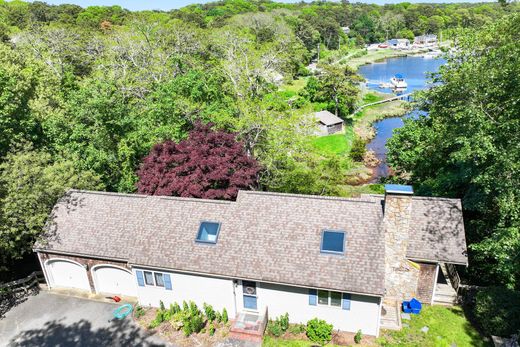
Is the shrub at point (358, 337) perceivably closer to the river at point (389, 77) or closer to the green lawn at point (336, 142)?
the river at point (389, 77)

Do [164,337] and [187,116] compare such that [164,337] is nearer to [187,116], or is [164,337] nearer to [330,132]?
[187,116]

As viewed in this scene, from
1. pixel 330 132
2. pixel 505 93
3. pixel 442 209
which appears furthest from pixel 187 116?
pixel 330 132

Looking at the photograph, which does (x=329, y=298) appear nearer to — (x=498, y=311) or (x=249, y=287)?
(x=249, y=287)

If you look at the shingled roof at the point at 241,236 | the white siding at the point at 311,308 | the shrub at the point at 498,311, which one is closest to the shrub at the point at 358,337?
the white siding at the point at 311,308

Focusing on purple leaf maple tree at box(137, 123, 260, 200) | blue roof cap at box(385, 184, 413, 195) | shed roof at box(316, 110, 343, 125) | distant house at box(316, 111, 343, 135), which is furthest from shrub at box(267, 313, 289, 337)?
shed roof at box(316, 110, 343, 125)

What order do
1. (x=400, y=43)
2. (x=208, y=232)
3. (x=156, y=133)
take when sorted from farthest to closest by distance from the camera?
(x=400, y=43)
(x=156, y=133)
(x=208, y=232)

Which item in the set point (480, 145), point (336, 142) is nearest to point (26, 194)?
point (480, 145)
